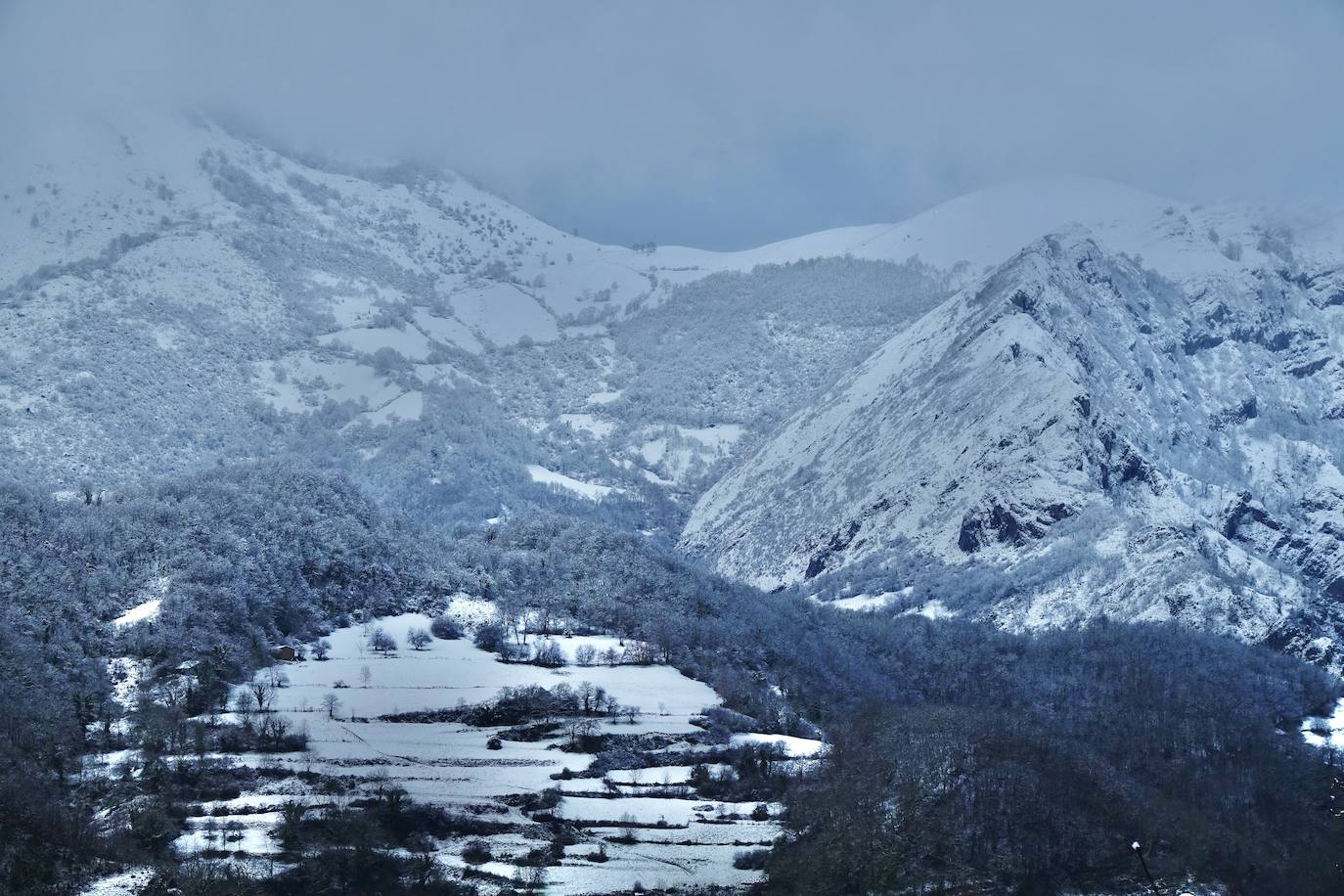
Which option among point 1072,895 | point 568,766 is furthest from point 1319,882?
point 568,766

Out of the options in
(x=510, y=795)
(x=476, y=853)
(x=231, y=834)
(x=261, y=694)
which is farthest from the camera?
Result: (x=261, y=694)

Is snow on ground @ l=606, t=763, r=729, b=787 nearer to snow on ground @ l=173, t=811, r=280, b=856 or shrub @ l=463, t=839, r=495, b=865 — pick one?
shrub @ l=463, t=839, r=495, b=865

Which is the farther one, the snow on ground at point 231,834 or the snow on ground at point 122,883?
the snow on ground at point 231,834

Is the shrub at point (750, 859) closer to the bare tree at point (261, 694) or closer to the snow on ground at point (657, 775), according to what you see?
the snow on ground at point (657, 775)

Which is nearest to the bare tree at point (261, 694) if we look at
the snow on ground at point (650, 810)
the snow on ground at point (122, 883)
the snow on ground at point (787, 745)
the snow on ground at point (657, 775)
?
the snow on ground at point (650, 810)

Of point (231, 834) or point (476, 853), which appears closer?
point (231, 834)

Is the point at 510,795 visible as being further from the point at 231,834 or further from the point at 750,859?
the point at 231,834

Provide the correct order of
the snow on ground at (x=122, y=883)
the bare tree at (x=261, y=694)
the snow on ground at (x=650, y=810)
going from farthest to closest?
the bare tree at (x=261, y=694), the snow on ground at (x=650, y=810), the snow on ground at (x=122, y=883)

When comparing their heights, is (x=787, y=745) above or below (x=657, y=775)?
above

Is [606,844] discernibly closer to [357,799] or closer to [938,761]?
[357,799]

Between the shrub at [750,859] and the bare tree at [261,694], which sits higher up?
the bare tree at [261,694]

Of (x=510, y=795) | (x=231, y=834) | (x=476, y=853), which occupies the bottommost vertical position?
(x=476, y=853)

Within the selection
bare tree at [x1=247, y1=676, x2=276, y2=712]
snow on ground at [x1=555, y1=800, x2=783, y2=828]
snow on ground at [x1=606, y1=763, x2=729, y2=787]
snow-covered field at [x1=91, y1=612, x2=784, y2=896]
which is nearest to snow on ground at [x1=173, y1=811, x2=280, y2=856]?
snow-covered field at [x1=91, y1=612, x2=784, y2=896]

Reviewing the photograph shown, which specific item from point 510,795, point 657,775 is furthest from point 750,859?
point 657,775
